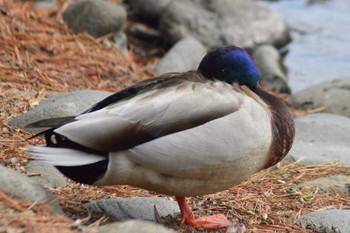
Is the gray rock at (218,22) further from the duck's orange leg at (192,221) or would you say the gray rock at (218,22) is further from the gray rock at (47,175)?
the duck's orange leg at (192,221)

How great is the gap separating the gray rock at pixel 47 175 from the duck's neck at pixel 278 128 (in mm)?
1128

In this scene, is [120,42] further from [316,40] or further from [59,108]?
[316,40]

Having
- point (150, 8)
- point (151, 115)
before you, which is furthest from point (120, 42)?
point (151, 115)

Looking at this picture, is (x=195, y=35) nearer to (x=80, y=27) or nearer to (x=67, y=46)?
(x=80, y=27)

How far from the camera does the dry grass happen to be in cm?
350

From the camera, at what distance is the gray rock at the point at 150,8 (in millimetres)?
9383

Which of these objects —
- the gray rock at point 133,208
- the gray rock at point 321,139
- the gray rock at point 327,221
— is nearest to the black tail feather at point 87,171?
the gray rock at point 133,208

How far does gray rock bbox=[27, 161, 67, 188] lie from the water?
16.9 ft

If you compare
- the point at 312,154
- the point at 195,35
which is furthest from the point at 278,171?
the point at 195,35

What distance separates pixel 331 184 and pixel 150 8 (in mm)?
5147

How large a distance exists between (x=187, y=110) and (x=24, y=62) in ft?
9.49

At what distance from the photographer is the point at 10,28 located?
6535 millimetres

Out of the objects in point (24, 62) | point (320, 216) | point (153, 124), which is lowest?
point (320, 216)

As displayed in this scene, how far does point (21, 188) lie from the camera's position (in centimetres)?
327
